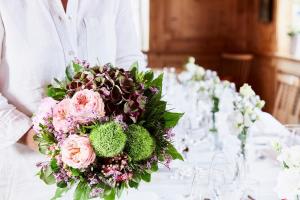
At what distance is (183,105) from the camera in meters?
3.24

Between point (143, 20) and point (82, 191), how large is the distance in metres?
5.21

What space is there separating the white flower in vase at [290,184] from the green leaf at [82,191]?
0.44 meters

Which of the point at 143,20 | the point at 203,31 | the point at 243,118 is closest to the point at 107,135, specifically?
the point at 243,118

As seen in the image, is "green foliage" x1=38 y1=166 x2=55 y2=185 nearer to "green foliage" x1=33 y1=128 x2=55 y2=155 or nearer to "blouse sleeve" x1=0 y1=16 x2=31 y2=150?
"green foliage" x1=33 y1=128 x2=55 y2=155

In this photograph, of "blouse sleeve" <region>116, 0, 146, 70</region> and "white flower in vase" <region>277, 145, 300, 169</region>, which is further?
"blouse sleeve" <region>116, 0, 146, 70</region>

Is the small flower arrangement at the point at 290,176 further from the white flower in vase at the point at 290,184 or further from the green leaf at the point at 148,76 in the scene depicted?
the green leaf at the point at 148,76

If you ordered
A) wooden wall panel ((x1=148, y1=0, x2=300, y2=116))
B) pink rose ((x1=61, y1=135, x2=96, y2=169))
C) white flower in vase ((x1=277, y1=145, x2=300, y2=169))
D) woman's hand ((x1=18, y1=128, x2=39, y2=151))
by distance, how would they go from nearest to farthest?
pink rose ((x1=61, y1=135, x2=96, y2=169)), white flower in vase ((x1=277, y1=145, x2=300, y2=169)), woman's hand ((x1=18, y1=128, x2=39, y2=151)), wooden wall panel ((x1=148, y1=0, x2=300, y2=116))

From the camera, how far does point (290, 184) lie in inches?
44.2

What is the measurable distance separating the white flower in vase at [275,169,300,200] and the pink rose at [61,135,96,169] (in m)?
0.43

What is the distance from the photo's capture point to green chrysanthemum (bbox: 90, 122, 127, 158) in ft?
3.36

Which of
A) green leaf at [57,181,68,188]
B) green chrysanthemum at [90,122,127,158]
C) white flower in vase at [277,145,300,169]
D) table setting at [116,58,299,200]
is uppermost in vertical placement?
green chrysanthemum at [90,122,127,158]

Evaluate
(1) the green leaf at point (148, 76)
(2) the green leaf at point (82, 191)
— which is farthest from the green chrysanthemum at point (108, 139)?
(1) the green leaf at point (148, 76)

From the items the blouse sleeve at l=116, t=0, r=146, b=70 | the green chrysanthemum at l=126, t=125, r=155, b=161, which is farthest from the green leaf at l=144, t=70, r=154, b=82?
the blouse sleeve at l=116, t=0, r=146, b=70

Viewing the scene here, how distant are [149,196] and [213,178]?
21 centimetres
